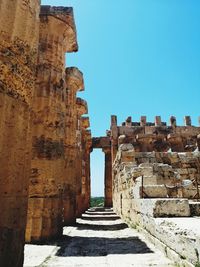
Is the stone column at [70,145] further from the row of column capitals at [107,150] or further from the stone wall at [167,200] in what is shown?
the row of column capitals at [107,150]

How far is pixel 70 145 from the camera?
10812 millimetres

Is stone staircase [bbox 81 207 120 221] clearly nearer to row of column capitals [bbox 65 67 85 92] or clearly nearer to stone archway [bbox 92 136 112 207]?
row of column capitals [bbox 65 67 85 92]

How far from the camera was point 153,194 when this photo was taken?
6188mm

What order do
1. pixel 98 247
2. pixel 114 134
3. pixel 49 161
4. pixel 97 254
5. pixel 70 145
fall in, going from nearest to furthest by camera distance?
pixel 97 254
pixel 98 247
pixel 49 161
pixel 70 145
pixel 114 134

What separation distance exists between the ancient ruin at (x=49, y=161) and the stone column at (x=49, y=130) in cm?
2

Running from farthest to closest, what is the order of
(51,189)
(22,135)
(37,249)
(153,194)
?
(51,189), (153,194), (37,249), (22,135)

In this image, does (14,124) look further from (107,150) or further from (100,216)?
(107,150)

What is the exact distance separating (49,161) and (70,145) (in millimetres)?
4039

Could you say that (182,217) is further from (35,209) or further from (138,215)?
(35,209)

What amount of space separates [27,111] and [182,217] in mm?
3445

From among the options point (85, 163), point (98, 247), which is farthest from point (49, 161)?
point (85, 163)

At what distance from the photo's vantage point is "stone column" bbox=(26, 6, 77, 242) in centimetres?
634

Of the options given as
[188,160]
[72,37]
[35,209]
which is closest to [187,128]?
[188,160]

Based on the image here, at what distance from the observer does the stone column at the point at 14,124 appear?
8.02ft
